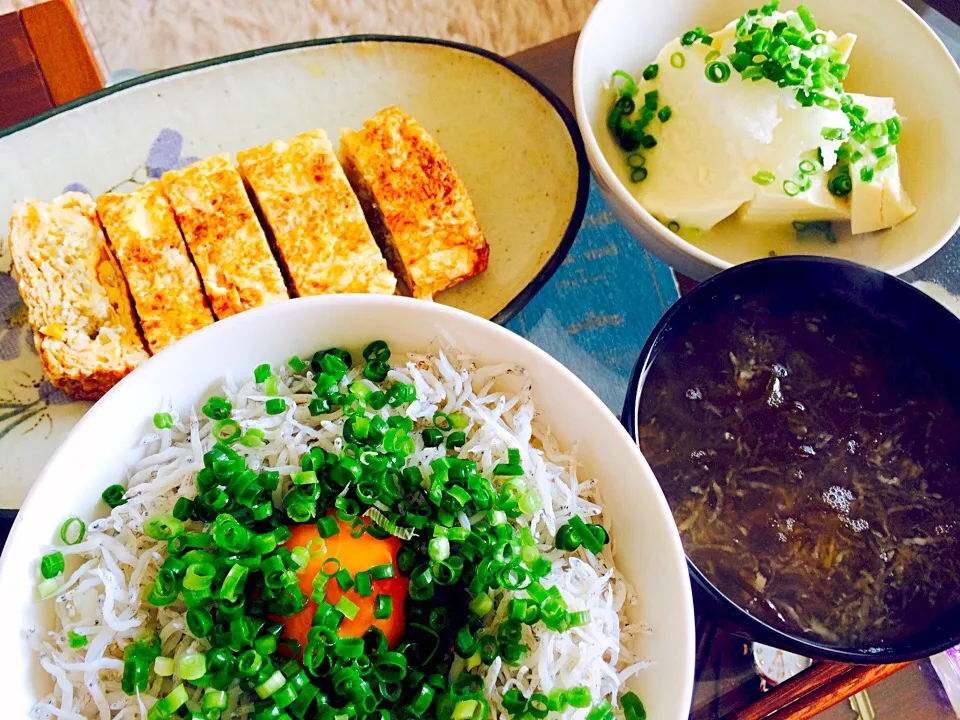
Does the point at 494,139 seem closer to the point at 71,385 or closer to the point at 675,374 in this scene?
the point at 675,374

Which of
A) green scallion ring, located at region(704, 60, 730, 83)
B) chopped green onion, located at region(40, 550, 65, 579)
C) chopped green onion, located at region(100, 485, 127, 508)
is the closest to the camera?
chopped green onion, located at region(40, 550, 65, 579)

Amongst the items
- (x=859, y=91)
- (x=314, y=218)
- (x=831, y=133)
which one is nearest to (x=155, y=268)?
(x=314, y=218)

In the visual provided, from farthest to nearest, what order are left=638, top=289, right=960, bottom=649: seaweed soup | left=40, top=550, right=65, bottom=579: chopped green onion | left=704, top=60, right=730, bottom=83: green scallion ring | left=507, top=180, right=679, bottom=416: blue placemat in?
left=507, top=180, right=679, bottom=416: blue placemat < left=704, top=60, right=730, bottom=83: green scallion ring < left=638, top=289, right=960, bottom=649: seaweed soup < left=40, top=550, right=65, bottom=579: chopped green onion

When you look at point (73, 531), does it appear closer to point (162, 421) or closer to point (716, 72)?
point (162, 421)

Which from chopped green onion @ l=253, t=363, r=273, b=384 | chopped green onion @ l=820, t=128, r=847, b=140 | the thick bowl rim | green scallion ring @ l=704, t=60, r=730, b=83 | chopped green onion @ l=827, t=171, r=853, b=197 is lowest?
the thick bowl rim

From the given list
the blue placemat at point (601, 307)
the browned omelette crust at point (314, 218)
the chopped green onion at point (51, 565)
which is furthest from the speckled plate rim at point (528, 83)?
the chopped green onion at point (51, 565)

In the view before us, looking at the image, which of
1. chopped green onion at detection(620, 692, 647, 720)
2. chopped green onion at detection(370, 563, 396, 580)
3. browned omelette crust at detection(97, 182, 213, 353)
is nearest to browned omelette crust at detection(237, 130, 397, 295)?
browned omelette crust at detection(97, 182, 213, 353)

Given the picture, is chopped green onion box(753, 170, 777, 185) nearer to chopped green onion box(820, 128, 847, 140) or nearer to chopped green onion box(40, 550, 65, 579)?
chopped green onion box(820, 128, 847, 140)
